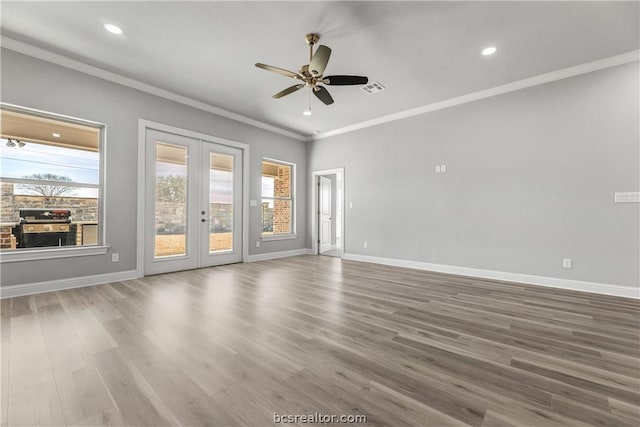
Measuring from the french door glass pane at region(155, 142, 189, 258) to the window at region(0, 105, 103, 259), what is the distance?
793 millimetres

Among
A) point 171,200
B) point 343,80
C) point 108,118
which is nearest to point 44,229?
point 171,200

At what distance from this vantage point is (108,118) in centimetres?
398

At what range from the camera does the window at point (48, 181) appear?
11.0 feet

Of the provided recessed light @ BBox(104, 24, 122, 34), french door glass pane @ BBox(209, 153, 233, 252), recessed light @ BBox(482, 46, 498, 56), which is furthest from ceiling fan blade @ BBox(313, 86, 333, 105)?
french door glass pane @ BBox(209, 153, 233, 252)

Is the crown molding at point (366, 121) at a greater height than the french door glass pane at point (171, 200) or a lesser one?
greater

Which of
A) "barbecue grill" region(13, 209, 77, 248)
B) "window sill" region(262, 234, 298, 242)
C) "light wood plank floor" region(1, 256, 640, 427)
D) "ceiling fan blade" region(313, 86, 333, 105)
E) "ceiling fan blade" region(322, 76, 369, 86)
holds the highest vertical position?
"ceiling fan blade" region(313, 86, 333, 105)

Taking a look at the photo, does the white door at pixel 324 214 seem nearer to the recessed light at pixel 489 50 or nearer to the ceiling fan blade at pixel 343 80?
the ceiling fan blade at pixel 343 80

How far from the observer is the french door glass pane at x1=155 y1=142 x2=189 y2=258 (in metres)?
4.56

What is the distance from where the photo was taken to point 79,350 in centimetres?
197

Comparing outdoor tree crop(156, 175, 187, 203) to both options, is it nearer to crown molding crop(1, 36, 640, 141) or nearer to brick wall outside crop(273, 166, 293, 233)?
crown molding crop(1, 36, 640, 141)

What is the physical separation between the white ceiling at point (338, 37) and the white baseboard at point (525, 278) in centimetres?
296

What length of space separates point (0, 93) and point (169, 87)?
6.26 ft

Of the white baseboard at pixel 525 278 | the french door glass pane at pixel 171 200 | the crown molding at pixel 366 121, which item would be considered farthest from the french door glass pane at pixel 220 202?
the white baseboard at pixel 525 278

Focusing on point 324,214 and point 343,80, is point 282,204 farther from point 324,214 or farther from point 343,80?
point 343,80
